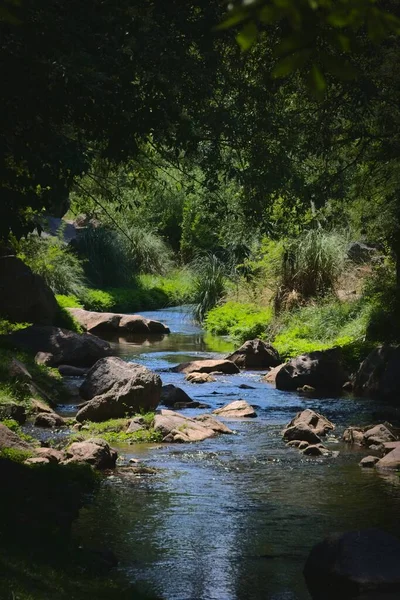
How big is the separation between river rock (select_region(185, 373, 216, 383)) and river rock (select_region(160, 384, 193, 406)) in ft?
7.26

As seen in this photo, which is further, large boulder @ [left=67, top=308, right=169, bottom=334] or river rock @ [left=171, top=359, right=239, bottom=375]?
large boulder @ [left=67, top=308, right=169, bottom=334]

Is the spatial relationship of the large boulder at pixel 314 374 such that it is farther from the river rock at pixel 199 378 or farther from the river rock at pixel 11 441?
the river rock at pixel 11 441

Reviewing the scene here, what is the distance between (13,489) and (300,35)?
6.55 meters

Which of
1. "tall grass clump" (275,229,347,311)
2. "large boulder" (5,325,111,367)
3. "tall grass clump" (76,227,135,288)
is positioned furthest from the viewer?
"tall grass clump" (76,227,135,288)

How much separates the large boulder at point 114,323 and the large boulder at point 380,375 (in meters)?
9.64

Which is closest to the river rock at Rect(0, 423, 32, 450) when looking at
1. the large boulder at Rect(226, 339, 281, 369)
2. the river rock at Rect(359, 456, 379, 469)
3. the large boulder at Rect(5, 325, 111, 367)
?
the river rock at Rect(359, 456, 379, 469)

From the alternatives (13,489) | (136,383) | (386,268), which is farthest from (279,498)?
(386,268)

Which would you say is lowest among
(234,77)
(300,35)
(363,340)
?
(363,340)

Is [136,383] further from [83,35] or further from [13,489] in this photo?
[83,35]

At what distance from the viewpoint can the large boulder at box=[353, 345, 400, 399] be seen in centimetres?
1575

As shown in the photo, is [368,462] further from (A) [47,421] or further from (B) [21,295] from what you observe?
(B) [21,295]

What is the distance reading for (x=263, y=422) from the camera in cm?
1349

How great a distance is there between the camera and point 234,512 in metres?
8.85

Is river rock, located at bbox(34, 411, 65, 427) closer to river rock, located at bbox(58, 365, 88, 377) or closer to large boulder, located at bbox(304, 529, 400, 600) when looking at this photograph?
river rock, located at bbox(58, 365, 88, 377)
